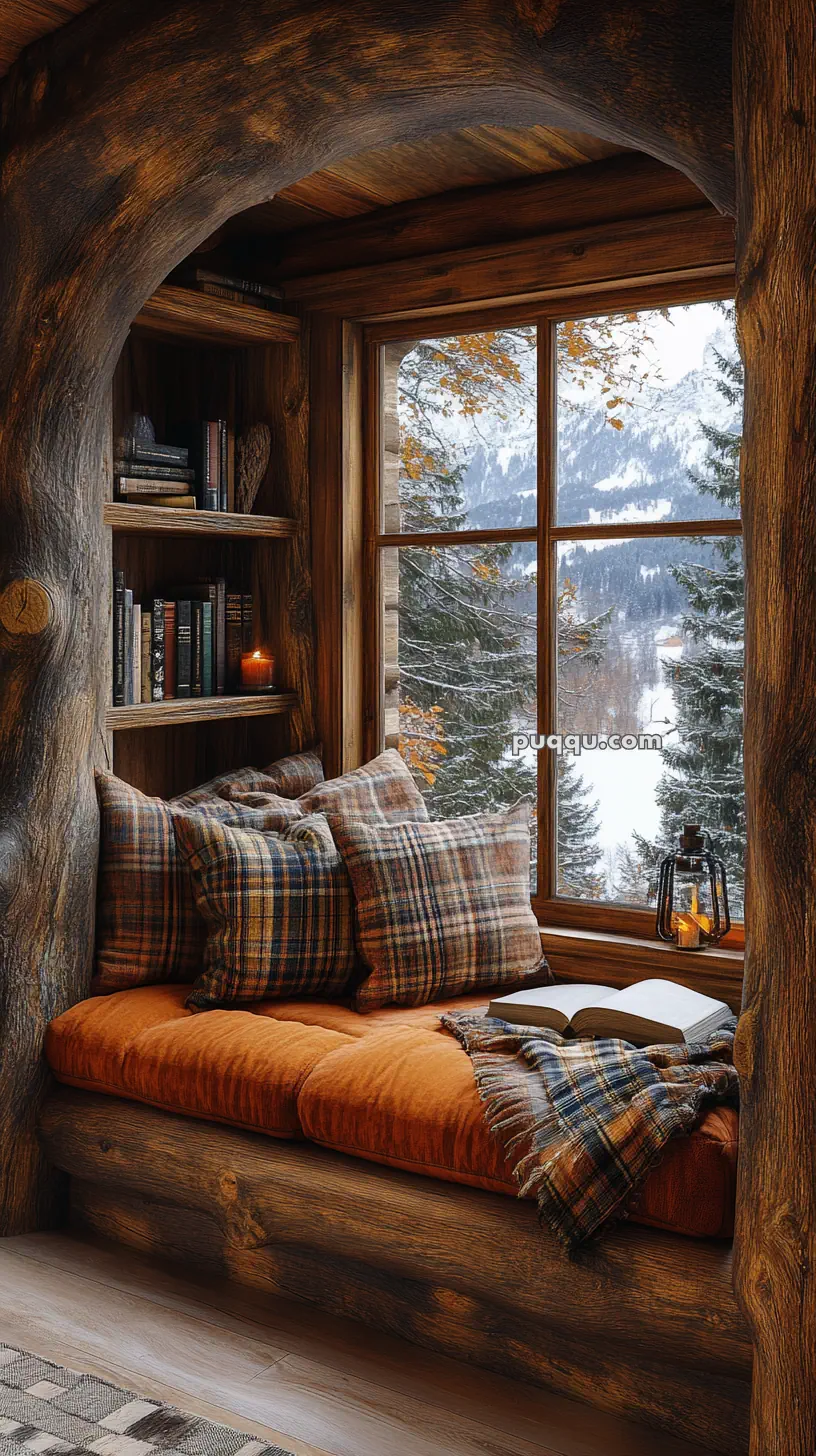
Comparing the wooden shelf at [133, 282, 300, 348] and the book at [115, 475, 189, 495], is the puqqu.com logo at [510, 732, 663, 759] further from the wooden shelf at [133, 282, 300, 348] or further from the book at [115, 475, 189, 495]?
the wooden shelf at [133, 282, 300, 348]

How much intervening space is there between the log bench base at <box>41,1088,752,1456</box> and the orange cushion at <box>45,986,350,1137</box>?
0.18 feet

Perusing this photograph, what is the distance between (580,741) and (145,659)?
1.13 metres

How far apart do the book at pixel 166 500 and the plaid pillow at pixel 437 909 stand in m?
0.97

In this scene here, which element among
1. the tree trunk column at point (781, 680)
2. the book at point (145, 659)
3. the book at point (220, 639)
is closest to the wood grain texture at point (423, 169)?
the book at point (220, 639)

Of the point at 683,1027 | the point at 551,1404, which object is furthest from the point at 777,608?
the point at 551,1404

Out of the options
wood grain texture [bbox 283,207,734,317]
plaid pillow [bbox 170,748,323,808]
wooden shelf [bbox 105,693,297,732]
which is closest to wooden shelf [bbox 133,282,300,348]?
wood grain texture [bbox 283,207,734,317]

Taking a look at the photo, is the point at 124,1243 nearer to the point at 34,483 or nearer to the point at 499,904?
the point at 499,904

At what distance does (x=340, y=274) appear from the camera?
131 inches

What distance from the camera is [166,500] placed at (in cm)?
318

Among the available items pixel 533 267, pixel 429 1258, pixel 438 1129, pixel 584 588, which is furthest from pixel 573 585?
pixel 429 1258

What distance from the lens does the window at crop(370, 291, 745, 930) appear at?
289 cm

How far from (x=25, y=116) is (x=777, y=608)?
191 centimetres

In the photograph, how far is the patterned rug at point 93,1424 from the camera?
1.89 metres

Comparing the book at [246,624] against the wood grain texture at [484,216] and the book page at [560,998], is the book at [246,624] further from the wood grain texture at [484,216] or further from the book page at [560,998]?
the book page at [560,998]
